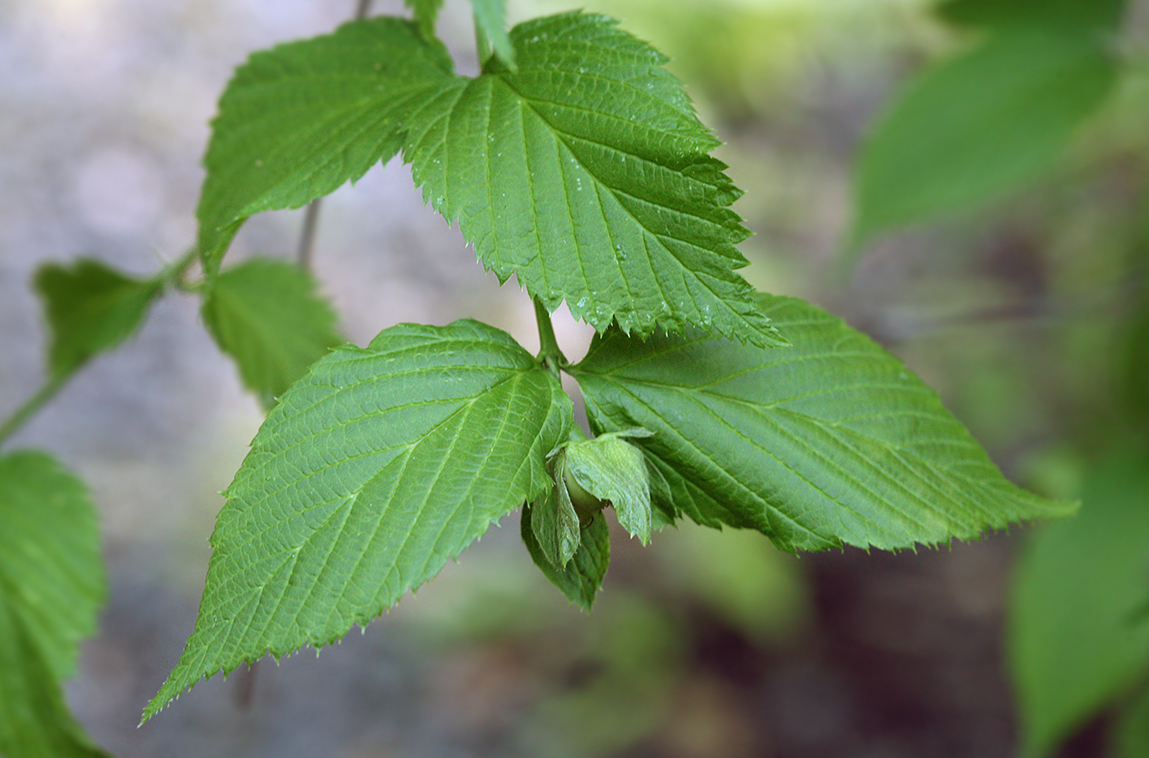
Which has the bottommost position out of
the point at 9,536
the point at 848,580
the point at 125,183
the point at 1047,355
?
the point at 848,580

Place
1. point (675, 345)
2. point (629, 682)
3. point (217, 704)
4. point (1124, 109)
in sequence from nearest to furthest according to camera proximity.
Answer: point (675, 345) → point (217, 704) → point (629, 682) → point (1124, 109)

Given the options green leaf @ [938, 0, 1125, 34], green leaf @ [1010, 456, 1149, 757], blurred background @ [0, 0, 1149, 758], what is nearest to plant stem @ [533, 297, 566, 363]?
green leaf @ [1010, 456, 1149, 757]

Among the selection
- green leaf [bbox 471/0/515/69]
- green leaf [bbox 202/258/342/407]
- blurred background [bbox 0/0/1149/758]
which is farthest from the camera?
blurred background [bbox 0/0/1149/758]

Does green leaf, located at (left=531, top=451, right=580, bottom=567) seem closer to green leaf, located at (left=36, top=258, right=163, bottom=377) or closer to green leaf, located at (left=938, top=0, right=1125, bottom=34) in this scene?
green leaf, located at (left=36, top=258, right=163, bottom=377)

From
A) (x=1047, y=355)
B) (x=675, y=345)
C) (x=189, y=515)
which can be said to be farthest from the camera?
(x=1047, y=355)

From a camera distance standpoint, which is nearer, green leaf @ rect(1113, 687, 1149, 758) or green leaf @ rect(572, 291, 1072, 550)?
green leaf @ rect(572, 291, 1072, 550)

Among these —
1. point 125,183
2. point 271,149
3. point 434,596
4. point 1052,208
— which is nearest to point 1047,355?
point 1052,208

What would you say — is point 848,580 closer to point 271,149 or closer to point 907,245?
point 907,245
